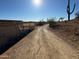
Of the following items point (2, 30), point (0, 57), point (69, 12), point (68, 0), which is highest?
point (68, 0)

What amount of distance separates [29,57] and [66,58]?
91.3 inches

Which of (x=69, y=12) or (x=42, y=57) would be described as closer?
(x=42, y=57)

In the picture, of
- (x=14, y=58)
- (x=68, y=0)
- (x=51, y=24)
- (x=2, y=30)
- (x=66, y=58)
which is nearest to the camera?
(x=66, y=58)

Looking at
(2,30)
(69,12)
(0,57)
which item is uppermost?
(69,12)

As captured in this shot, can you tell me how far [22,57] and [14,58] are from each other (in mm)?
509

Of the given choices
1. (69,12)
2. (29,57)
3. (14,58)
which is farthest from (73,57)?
(69,12)

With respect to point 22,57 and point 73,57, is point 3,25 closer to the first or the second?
point 22,57

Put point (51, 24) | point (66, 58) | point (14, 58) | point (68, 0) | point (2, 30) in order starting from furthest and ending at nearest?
point (51, 24)
point (68, 0)
point (2, 30)
point (14, 58)
point (66, 58)

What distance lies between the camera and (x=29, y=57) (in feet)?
25.7

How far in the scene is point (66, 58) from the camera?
7324mm

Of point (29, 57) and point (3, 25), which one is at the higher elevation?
point (3, 25)

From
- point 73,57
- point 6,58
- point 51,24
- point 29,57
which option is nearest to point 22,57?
point 29,57

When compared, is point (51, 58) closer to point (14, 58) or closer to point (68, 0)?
point (14, 58)

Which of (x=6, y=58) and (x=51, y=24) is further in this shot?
(x=51, y=24)
